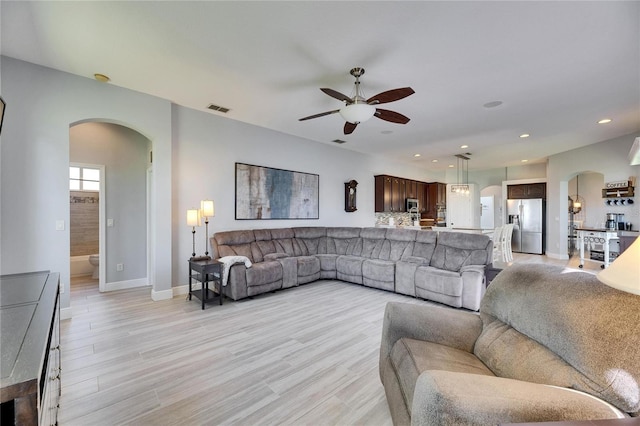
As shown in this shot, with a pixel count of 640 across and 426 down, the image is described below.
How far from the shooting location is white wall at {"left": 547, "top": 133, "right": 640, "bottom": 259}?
6.21 metres

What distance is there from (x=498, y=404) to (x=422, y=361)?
1.82 feet

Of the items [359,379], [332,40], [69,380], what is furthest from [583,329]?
[69,380]

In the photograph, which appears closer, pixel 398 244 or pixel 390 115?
pixel 390 115

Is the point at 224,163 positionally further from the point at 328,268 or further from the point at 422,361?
the point at 422,361

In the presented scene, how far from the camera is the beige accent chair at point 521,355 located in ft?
3.17

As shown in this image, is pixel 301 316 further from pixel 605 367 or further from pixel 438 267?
pixel 605 367

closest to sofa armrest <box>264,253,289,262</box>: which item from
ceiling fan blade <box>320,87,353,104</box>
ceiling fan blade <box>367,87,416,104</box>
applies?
ceiling fan blade <box>320,87,353,104</box>

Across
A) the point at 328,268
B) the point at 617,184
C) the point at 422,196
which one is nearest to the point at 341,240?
the point at 328,268

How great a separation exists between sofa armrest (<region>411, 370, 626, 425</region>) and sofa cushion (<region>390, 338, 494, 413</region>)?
1.22 feet

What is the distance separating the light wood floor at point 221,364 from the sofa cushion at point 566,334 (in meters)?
0.92

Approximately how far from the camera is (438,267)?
4.48 m

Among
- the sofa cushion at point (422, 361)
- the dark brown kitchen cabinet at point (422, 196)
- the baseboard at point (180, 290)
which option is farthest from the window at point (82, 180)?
the dark brown kitchen cabinet at point (422, 196)

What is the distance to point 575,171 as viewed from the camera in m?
7.23

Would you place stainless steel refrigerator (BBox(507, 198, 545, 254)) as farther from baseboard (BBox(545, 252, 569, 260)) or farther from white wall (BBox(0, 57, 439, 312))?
white wall (BBox(0, 57, 439, 312))
